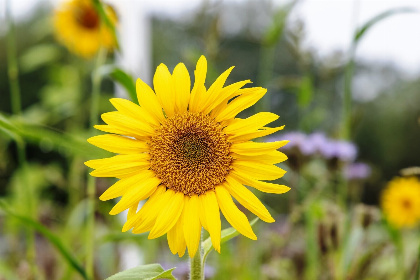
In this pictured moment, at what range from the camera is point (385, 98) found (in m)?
5.45

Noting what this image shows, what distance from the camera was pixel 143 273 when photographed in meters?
0.49

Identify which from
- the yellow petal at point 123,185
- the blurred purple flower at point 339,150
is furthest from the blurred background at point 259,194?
the yellow petal at point 123,185

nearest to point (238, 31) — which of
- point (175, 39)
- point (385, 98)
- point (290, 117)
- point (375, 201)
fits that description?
point (175, 39)

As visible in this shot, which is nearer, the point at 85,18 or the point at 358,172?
the point at 358,172

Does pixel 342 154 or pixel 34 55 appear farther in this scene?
pixel 34 55

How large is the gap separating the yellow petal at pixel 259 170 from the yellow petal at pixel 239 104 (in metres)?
0.05

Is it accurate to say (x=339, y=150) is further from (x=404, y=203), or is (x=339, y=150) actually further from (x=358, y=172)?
(x=404, y=203)

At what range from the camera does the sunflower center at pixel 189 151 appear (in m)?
0.53

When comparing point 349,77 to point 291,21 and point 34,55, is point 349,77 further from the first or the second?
point 34,55

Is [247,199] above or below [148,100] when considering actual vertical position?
below

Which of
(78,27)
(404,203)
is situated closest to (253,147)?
(404,203)

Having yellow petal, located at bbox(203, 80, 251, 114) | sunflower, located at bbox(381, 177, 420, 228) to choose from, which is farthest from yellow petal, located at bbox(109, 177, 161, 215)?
sunflower, located at bbox(381, 177, 420, 228)

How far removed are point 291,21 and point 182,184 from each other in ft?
1.80

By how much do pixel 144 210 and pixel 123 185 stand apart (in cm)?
3
